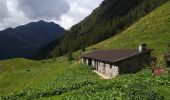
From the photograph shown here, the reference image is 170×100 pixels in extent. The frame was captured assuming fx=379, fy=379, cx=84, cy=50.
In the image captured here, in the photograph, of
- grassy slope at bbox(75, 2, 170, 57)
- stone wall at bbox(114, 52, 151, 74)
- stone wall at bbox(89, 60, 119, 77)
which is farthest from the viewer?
grassy slope at bbox(75, 2, 170, 57)

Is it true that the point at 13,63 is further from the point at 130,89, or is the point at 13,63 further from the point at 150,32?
the point at 130,89

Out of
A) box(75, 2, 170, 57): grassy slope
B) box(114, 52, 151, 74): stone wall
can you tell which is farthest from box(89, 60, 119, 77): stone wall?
box(75, 2, 170, 57): grassy slope

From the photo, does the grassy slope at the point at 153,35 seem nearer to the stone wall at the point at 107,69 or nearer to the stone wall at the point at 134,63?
the stone wall at the point at 107,69

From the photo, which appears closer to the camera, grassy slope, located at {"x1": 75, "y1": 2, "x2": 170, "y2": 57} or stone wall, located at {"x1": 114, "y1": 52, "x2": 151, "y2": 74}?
stone wall, located at {"x1": 114, "y1": 52, "x2": 151, "y2": 74}

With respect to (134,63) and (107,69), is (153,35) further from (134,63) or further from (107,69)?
(134,63)

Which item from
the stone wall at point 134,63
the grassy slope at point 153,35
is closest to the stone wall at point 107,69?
the stone wall at point 134,63

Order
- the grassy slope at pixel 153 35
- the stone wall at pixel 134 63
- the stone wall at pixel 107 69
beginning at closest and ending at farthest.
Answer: the stone wall at pixel 134 63 → the stone wall at pixel 107 69 → the grassy slope at pixel 153 35

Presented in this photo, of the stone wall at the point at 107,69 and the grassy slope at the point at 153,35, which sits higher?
the grassy slope at the point at 153,35

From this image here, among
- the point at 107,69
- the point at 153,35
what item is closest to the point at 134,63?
the point at 107,69

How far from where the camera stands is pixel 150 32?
464 feet

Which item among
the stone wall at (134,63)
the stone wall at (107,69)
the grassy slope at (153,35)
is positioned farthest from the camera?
the grassy slope at (153,35)

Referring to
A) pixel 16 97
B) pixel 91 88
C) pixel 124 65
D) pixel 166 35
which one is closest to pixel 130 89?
pixel 91 88

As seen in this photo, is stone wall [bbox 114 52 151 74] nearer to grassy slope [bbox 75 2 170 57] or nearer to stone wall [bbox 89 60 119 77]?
stone wall [bbox 89 60 119 77]

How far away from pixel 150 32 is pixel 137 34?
7.24m
